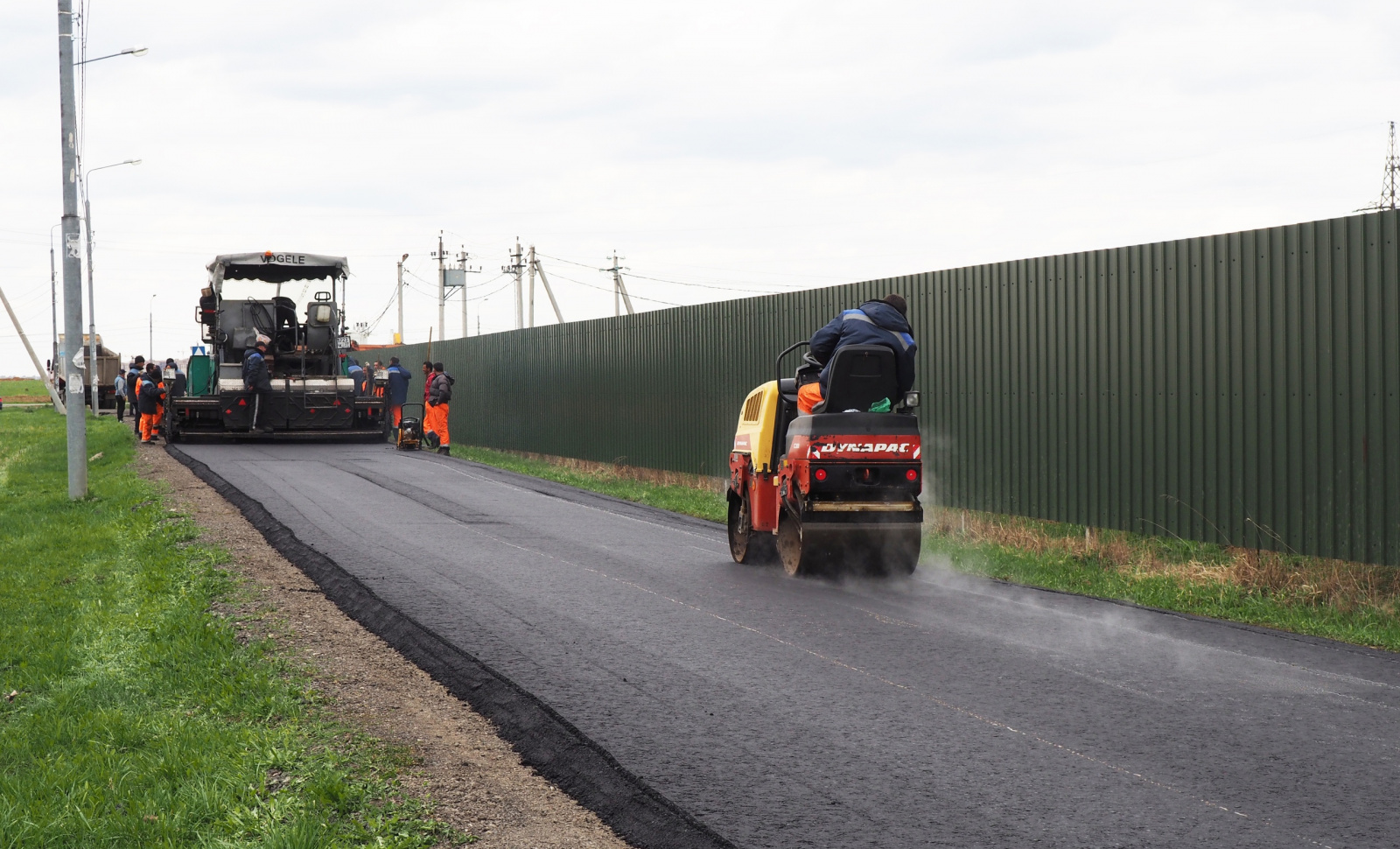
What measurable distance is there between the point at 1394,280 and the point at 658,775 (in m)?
6.76

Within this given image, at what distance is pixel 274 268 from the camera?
26266 mm

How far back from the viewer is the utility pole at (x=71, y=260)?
1536cm

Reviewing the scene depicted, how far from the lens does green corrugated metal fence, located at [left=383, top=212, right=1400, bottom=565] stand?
9352 millimetres

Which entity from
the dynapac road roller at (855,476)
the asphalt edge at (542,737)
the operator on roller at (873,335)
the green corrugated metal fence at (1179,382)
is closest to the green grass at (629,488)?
the green corrugated metal fence at (1179,382)

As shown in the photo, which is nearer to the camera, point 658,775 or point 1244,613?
point 658,775

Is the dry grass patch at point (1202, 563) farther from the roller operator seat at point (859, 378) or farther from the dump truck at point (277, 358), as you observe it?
the dump truck at point (277, 358)

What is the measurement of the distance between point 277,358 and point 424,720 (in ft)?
71.9

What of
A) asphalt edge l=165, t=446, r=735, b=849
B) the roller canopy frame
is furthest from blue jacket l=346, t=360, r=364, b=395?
asphalt edge l=165, t=446, r=735, b=849

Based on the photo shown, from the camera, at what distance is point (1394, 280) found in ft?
29.8

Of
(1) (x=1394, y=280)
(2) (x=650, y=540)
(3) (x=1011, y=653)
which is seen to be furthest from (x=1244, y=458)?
(2) (x=650, y=540)

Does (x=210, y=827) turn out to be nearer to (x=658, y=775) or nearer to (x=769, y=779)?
(x=658, y=775)

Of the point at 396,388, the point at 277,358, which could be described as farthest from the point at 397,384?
the point at 277,358

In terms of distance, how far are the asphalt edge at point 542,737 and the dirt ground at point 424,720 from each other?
63 millimetres

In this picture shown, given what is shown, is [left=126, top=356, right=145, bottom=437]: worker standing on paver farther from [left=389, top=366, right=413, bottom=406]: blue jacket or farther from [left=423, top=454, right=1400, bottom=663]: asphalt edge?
[left=423, top=454, right=1400, bottom=663]: asphalt edge
